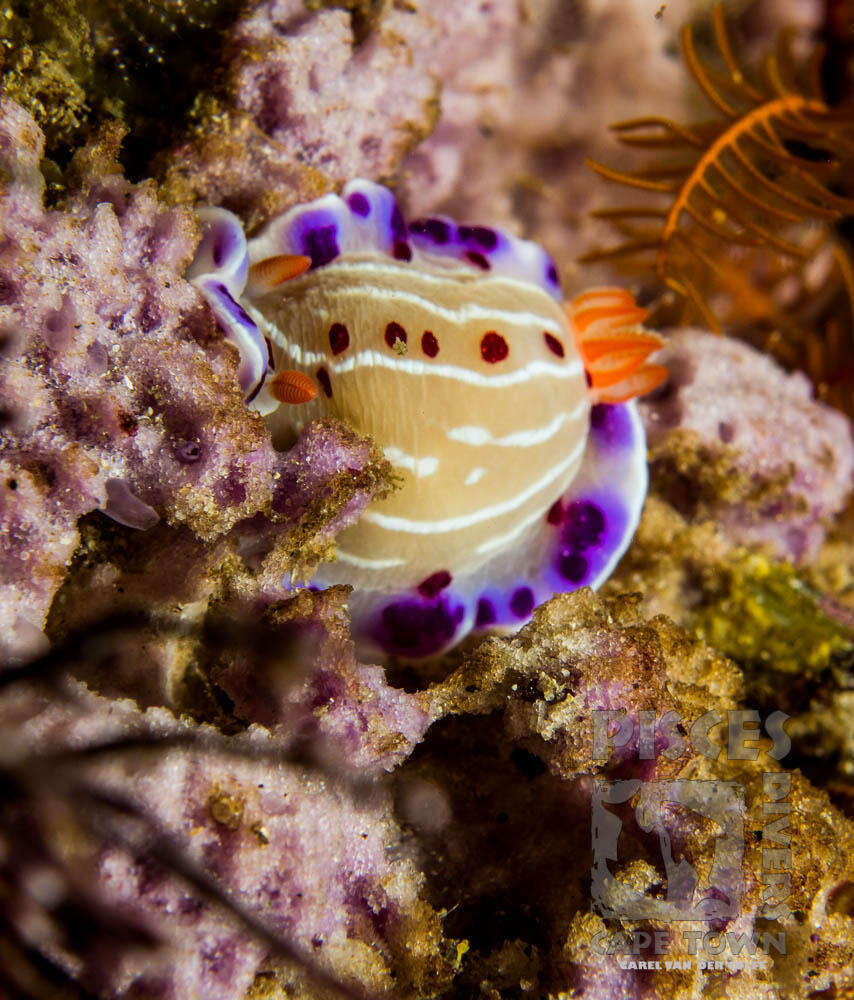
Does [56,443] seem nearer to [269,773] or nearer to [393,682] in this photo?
[269,773]

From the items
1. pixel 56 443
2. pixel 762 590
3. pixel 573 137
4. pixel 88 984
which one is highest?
pixel 56 443

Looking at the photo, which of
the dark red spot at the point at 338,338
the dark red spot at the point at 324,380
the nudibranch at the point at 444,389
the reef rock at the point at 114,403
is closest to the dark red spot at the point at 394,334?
the nudibranch at the point at 444,389

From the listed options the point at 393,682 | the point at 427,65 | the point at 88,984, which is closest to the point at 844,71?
the point at 427,65

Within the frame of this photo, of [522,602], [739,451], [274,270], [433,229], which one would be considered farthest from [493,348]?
[739,451]

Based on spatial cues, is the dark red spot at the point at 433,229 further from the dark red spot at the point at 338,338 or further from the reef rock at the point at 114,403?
the reef rock at the point at 114,403

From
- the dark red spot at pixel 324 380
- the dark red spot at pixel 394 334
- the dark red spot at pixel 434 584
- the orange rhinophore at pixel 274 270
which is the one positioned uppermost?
the orange rhinophore at pixel 274 270

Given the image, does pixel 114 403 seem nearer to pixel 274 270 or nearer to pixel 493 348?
pixel 274 270
